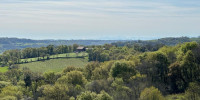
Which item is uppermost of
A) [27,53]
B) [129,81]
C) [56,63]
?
[129,81]

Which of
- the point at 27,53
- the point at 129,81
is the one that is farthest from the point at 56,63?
the point at 129,81

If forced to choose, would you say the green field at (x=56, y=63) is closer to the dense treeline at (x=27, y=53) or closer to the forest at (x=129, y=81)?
the dense treeline at (x=27, y=53)

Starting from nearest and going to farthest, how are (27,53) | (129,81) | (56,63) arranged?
(129,81), (56,63), (27,53)

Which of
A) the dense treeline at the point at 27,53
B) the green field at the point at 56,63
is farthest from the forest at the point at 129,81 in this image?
the dense treeline at the point at 27,53

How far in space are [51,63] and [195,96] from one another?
333 feet

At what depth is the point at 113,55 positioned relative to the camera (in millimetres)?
140375

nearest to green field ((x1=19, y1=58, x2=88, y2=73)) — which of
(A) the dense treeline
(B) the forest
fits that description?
(A) the dense treeline

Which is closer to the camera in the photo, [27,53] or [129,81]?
[129,81]

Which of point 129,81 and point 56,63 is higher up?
point 129,81

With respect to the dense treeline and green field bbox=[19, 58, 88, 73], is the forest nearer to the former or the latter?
green field bbox=[19, 58, 88, 73]

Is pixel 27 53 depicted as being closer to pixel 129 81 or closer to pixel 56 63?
pixel 56 63

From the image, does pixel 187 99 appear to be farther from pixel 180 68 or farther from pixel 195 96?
pixel 180 68

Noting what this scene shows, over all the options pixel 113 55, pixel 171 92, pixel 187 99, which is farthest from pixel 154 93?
pixel 113 55

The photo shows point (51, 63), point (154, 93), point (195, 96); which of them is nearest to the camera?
point (154, 93)
